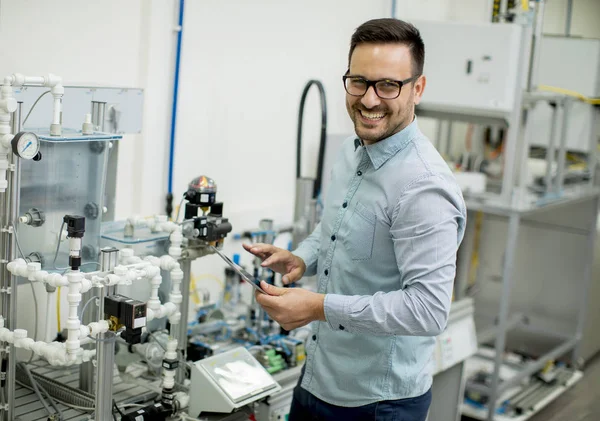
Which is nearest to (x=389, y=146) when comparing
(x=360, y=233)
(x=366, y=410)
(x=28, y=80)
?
(x=360, y=233)

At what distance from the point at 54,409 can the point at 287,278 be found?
753mm

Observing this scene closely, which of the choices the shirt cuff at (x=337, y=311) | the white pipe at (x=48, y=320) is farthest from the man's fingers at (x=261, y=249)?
the white pipe at (x=48, y=320)

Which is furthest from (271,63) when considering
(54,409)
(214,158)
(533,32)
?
(54,409)

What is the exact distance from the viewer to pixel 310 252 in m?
2.03

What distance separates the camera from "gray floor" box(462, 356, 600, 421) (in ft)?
13.3

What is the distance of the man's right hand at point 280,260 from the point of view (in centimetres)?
192

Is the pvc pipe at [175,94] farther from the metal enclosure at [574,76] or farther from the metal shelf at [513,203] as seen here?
the metal enclosure at [574,76]

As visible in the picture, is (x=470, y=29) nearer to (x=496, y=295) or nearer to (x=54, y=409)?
(x=496, y=295)

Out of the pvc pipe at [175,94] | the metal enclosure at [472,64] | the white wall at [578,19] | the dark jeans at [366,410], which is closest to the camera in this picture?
the dark jeans at [366,410]

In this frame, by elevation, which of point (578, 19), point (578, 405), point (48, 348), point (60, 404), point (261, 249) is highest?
point (578, 19)

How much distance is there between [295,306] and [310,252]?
379 mm

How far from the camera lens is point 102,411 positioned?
1.75 m

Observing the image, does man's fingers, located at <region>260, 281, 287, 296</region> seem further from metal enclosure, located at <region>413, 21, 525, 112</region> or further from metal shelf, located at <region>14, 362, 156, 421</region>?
metal enclosure, located at <region>413, 21, 525, 112</region>

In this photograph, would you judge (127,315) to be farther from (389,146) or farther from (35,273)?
(389,146)
